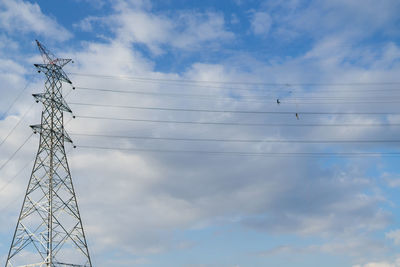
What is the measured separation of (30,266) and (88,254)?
6787mm

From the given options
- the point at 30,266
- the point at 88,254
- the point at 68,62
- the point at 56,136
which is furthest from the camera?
the point at 68,62

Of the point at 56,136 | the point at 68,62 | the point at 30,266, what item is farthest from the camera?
the point at 68,62

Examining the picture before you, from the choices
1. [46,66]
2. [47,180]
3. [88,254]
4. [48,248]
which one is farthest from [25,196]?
[46,66]

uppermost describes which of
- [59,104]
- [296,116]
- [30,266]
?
[59,104]

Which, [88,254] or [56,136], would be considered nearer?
[88,254]

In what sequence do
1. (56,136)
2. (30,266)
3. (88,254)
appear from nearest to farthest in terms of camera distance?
(30,266) < (88,254) < (56,136)

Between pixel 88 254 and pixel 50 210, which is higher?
pixel 50 210

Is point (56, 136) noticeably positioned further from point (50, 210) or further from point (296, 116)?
point (296, 116)

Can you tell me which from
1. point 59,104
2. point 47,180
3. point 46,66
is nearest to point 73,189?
point 47,180

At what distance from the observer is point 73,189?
174ft

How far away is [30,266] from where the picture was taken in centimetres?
4750

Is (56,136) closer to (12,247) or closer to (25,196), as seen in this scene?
(25,196)

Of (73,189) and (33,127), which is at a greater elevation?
(33,127)

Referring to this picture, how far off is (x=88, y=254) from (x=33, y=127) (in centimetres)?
1825
